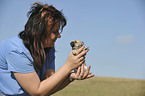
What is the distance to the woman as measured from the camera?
2.08m

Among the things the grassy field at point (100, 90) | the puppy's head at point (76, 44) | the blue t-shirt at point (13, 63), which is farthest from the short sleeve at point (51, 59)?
the grassy field at point (100, 90)

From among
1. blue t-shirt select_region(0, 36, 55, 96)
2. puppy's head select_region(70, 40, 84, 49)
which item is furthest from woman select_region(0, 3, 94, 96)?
puppy's head select_region(70, 40, 84, 49)

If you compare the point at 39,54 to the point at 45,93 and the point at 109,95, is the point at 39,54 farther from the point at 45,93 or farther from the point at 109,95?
the point at 109,95

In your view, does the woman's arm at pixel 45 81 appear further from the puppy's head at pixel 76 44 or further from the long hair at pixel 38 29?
the long hair at pixel 38 29

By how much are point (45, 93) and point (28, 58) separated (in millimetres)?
483

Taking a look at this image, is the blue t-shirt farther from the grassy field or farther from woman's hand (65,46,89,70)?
the grassy field

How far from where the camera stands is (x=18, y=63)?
81.2 inches

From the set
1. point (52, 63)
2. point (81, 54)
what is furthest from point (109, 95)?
point (81, 54)

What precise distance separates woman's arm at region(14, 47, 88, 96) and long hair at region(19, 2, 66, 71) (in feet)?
0.84

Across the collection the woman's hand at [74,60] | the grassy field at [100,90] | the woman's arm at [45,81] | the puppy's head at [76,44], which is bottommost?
the grassy field at [100,90]

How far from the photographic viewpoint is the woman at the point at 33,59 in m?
2.08

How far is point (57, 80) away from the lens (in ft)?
7.07

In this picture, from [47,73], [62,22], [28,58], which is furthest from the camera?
[47,73]

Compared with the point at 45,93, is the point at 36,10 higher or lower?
higher
